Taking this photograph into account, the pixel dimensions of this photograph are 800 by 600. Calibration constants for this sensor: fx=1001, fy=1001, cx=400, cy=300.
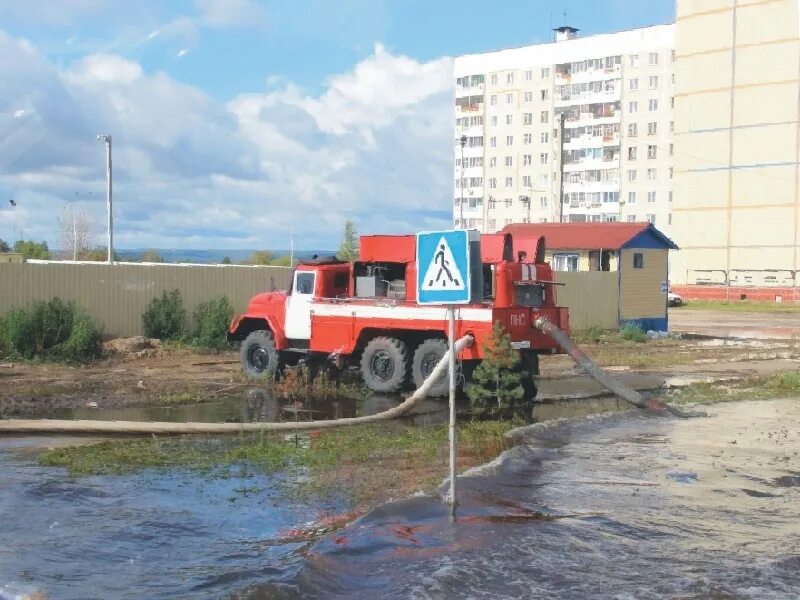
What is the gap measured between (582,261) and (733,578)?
27.9m

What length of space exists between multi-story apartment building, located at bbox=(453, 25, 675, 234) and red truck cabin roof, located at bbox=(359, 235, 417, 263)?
7055cm

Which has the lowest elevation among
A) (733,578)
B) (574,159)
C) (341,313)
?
(733,578)

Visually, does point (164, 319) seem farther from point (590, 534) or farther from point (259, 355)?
point (590, 534)

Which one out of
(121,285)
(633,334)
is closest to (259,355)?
(121,285)

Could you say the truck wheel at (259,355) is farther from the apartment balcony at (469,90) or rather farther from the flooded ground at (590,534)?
the apartment balcony at (469,90)

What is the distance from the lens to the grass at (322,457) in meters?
9.47

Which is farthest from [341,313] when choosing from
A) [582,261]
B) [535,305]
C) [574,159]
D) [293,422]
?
[574,159]

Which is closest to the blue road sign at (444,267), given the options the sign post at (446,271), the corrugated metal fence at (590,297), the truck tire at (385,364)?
the sign post at (446,271)

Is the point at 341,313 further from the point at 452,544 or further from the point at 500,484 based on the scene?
the point at 452,544

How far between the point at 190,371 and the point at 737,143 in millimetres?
63760

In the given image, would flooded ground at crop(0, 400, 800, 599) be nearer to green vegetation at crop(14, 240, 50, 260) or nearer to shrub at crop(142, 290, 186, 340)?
shrub at crop(142, 290, 186, 340)

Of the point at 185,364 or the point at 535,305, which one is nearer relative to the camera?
the point at 535,305

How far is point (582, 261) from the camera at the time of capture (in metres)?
34.3

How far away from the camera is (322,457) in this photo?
10.8 meters
